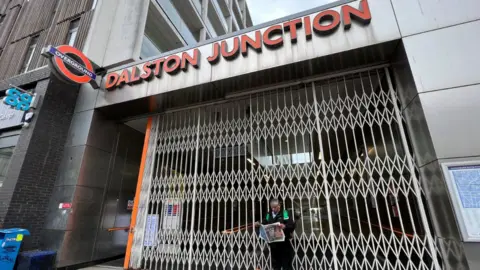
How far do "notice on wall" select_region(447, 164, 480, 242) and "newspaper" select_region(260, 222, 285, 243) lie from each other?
2.39 m

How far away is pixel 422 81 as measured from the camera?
11.9 ft

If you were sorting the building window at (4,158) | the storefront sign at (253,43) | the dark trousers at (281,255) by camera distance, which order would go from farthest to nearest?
the building window at (4,158), the storefront sign at (253,43), the dark trousers at (281,255)

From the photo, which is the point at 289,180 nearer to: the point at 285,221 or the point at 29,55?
the point at 285,221

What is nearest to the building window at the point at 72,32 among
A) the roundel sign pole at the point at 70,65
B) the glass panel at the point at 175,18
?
the roundel sign pole at the point at 70,65

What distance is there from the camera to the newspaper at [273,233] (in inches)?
156

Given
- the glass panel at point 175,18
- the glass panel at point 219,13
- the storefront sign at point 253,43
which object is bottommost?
the storefront sign at point 253,43

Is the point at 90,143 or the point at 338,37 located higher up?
the point at 338,37

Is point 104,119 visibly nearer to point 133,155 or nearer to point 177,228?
point 133,155

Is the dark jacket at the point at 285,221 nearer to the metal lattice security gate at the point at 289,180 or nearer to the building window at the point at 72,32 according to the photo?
the metal lattice security gate at the point at 289,180

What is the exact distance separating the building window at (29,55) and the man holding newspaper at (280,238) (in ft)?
30.8

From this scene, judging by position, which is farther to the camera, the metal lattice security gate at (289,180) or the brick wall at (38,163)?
the brick wall at (38,163)

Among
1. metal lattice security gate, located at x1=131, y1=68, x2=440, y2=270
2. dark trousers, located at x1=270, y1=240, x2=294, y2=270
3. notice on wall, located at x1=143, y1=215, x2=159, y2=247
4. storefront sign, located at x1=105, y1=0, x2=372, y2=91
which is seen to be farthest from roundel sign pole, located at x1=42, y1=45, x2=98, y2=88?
dark trousers, located at x1=270, y1=240, x2=294, y2=270

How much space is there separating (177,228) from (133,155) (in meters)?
3.46

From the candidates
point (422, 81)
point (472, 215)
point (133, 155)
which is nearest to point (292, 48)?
point (422, 81)
